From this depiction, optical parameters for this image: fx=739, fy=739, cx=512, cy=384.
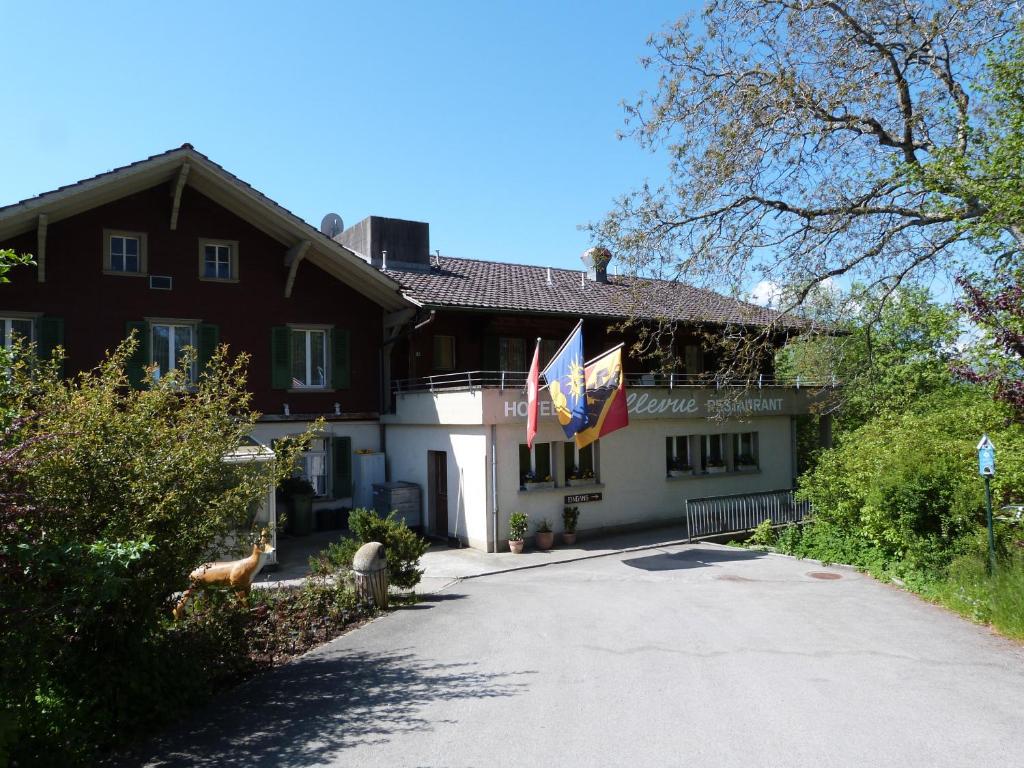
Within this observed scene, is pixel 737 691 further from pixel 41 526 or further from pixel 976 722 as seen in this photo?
pixel 41 526

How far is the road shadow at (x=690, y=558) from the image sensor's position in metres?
15.3

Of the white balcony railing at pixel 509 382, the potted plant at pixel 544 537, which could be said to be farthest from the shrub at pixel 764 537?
the potted plant at pixel 544 537

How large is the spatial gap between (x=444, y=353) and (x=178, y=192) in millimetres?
7987

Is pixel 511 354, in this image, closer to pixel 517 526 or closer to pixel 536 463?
pixel 536 463

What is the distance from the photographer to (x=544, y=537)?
1716 cm

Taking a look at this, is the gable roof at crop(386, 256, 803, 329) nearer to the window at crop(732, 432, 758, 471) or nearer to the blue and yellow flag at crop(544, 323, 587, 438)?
the blue and yellow flag at crop(544, 323, 587, 438)

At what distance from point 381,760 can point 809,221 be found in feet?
40.9

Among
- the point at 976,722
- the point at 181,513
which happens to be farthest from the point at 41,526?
the point at 976,722

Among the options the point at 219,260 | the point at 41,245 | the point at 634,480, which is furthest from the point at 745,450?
the point at 41,245

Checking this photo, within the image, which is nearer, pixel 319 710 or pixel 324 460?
pixel 319 710

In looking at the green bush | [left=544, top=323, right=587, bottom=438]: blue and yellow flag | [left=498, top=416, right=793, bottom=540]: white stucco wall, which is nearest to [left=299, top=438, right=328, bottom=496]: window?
[left=498, top=416, right=793, bottom=540]: white stucco wall

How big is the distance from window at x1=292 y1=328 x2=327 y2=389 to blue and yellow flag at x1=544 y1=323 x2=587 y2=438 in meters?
6.96

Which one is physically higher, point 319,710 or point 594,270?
point 594,270

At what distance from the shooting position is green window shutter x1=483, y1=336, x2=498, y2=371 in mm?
21594
